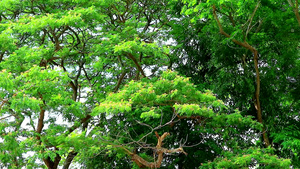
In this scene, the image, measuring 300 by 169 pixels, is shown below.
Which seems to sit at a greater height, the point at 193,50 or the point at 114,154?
the point at 193,50

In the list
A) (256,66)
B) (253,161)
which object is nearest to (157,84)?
(253,161)

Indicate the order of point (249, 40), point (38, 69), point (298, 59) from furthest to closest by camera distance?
point (298, 59) → point (249, 40) → point (38, 69)

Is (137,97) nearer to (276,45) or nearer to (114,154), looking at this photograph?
A: (114,154)

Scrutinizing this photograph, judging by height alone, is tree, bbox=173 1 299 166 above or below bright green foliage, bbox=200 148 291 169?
above

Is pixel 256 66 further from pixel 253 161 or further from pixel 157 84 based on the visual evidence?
pixel 157 84

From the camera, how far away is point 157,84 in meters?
6.98

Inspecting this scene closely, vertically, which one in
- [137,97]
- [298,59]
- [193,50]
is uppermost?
[193,50]

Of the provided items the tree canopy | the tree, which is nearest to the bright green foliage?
the tree canopy

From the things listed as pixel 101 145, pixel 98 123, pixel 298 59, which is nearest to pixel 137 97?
pixel 101 145

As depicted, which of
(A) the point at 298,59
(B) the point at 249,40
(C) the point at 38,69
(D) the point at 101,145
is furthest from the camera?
(A) the point at 298,59

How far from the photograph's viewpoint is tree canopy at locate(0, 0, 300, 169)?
7.16 m

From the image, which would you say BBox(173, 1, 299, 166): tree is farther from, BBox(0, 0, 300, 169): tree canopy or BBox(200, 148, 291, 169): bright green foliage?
BBox(200, 148, 291, 169): bright green foliage

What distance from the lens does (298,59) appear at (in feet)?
31.6

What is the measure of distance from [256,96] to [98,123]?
156 inches
